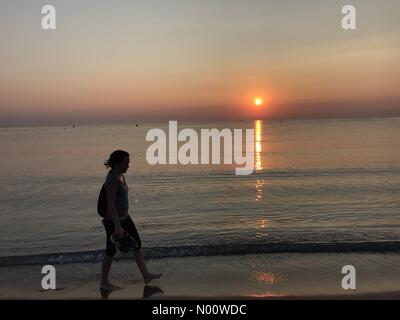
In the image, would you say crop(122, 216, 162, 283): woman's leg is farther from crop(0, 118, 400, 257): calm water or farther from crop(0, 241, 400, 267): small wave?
crop(0, 118, 400, 257): calm water

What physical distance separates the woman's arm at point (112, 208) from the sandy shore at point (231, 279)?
0.97m

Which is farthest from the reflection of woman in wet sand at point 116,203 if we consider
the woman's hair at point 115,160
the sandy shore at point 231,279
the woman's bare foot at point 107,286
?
the sandy shore at point 231,279

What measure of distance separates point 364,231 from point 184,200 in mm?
7012

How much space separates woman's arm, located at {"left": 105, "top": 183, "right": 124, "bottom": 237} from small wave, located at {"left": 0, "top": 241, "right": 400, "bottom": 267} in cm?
238

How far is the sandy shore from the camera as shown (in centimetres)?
556

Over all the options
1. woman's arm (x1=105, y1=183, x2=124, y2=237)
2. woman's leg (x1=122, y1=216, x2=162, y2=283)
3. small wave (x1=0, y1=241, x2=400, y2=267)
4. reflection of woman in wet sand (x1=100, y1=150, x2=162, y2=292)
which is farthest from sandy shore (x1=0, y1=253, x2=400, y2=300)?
woman's arm (x1=105, y1=183, x2=124, y2=237)

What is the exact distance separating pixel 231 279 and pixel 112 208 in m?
2.22

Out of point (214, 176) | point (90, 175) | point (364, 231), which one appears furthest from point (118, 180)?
point (90, 175)

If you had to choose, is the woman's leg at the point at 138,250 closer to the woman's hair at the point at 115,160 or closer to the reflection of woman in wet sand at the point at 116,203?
the reflection of woman in wet sand at the point at 116,203

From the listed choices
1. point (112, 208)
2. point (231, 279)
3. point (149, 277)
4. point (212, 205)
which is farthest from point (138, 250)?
point (212, 205)

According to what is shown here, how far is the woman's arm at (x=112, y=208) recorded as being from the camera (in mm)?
5086

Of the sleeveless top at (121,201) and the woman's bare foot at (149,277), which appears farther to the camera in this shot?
the woman's bare foot at (149,277)

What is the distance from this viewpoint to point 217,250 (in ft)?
25.5
